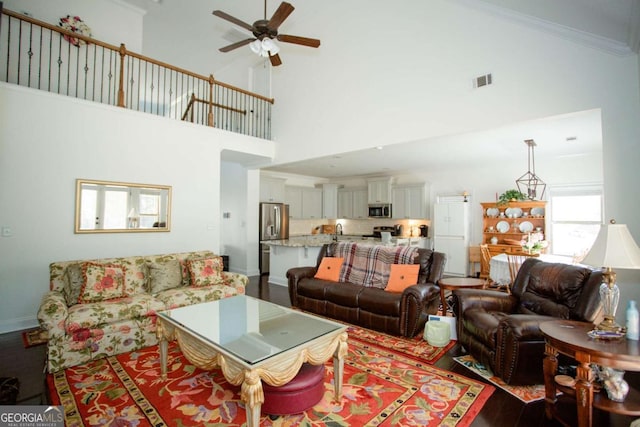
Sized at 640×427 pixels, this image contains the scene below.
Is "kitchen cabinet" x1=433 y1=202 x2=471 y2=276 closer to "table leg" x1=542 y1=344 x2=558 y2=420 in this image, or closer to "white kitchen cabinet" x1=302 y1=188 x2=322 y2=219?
"white kitchen cabinet" x1=302 y1=188 x2=322 y2=219

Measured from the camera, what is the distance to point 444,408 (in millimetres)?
2176

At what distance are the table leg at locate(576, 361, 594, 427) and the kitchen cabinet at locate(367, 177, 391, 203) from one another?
6792mm

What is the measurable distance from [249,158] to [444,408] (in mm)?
5562

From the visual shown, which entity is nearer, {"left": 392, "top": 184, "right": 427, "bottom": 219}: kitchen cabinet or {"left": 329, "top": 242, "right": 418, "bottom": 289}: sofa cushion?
{"left": 329, "top": 242, "right": 418, "bottom": 289}: sofa cushion

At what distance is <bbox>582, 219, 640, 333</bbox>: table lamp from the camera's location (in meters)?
1.96

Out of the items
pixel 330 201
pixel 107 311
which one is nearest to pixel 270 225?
pixel 330 201

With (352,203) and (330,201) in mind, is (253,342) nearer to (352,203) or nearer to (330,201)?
(352,203)

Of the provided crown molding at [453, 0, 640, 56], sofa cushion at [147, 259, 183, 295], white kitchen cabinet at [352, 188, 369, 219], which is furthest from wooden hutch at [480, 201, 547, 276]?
sofa cushion at [147, 259, 183, 295]

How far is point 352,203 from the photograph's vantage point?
9.22 metres

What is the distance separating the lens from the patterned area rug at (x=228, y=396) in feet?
6.72

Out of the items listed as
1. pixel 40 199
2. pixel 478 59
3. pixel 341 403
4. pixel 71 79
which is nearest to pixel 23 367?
pixel 40 199

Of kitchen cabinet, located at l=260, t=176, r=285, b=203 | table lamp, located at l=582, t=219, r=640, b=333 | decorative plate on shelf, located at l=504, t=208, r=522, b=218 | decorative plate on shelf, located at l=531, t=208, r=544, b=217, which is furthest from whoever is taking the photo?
kitchen cabinet, located at l=260, t=176, r=285, b=203

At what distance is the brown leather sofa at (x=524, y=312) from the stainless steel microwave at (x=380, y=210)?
5.21m

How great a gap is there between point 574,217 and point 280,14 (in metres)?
6.56
